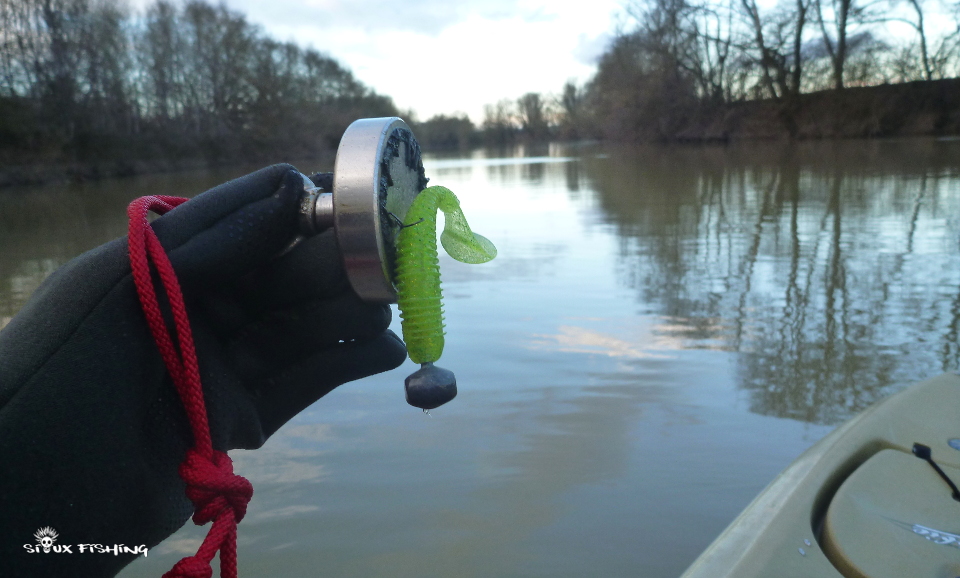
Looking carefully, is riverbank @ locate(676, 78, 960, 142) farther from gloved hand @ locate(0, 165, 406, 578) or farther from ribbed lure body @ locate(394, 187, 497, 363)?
gloved hand @ locate(0, 165, 406, 578)

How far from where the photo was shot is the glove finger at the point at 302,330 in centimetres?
135

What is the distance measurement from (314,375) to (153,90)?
4248 centimetres

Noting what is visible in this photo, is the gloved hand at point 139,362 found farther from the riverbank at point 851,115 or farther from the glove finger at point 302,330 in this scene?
the riverbank at point 851,115

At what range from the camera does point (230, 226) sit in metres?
1.14

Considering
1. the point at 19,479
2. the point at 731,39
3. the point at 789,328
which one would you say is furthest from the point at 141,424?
the point at 731,39

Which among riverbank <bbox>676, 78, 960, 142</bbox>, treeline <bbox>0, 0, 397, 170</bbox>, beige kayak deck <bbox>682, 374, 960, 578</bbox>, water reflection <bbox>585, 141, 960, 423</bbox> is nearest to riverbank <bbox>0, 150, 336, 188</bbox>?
treeline <bbox>0, 0, 397, 170</bbox>

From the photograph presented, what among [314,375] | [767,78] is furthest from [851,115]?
[314,375]

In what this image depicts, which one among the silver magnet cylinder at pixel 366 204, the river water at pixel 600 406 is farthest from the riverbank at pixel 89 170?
the silver magnet cylinder at pixel 366 204

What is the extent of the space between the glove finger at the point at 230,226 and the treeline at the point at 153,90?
2987cm

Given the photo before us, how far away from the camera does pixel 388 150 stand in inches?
47.4

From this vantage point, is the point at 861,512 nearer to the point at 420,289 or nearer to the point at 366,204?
the point at 420,289

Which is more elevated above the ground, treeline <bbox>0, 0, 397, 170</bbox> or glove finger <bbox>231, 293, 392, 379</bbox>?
treeline <bbox>0, 0, 397, 170</bbox>

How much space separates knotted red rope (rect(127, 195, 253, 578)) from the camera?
107 cm

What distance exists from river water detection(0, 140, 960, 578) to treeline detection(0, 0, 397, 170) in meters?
26.0
